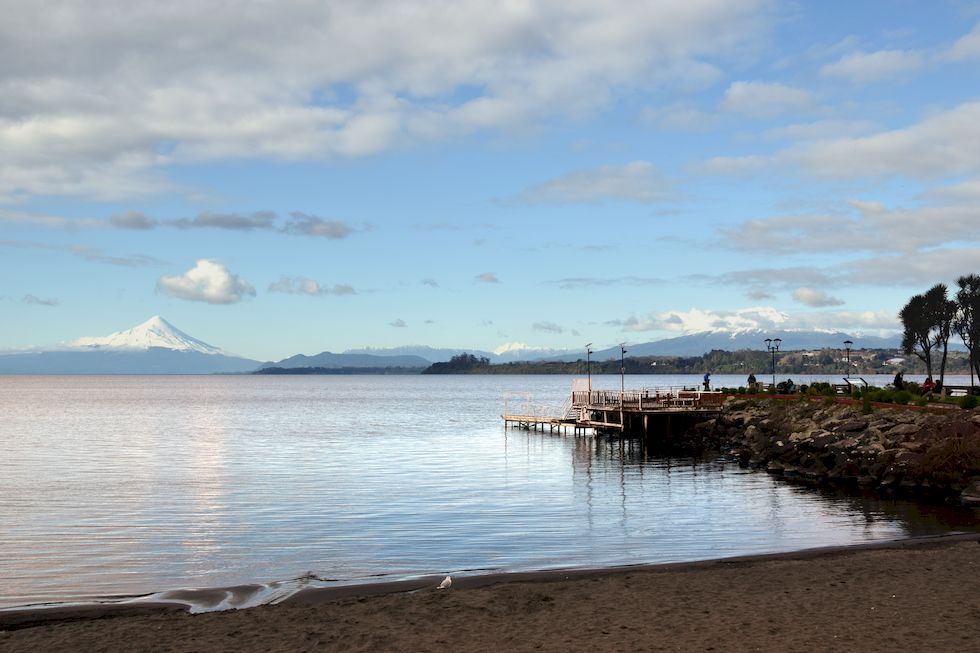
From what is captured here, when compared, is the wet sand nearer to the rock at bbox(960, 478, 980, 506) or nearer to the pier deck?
the rock at bbox(960, 478, 980, 506)

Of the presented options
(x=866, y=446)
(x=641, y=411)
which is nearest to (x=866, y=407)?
(x=866, y=446)

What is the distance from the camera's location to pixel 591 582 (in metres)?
20.3

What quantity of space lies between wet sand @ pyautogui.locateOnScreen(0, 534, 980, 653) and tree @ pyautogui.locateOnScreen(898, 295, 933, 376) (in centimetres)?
7437

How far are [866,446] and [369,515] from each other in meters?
25.4

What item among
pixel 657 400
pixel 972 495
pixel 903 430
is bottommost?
pixel 972 495

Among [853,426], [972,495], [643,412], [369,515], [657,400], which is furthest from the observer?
[657,400]

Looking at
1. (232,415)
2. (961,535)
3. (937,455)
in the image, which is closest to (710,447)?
(937,455)

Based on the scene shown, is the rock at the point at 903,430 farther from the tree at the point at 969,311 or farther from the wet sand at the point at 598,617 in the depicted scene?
the tree at the point at 969,311

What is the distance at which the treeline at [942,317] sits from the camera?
83.5 m

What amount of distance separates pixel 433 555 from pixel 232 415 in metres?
102

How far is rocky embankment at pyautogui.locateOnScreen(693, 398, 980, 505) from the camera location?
36656 millimetres

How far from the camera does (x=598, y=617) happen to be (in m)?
16.7

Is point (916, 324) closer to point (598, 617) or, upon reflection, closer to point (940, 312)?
point (940, 312)

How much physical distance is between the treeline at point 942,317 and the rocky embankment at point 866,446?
29429mm
